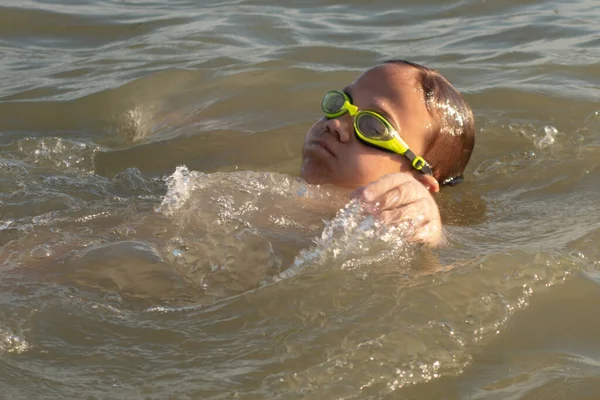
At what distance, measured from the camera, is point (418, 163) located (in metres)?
4.57

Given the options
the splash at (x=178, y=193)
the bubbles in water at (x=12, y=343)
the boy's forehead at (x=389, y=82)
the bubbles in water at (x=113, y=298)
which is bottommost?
the bubbles in water at (x=113, y=298)

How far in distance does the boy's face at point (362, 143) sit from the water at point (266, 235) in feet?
0.46

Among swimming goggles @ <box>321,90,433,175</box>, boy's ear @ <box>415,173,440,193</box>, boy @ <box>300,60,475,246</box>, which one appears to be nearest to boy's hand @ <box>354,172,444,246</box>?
boy @ <box>300,60,475,246</box>

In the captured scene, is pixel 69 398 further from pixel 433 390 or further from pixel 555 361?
pixel 555 361

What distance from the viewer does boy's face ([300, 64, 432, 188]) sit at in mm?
4426

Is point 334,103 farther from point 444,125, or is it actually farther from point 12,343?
point 12,343

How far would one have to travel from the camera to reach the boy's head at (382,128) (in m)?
4.45

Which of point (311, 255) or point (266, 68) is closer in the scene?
point (311, 255)

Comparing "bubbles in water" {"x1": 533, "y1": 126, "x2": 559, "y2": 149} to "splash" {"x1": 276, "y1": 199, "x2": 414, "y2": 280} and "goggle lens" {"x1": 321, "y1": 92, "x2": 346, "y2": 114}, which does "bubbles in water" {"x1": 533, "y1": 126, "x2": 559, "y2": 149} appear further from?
"splash" {"x1": 276, "y1": 199, "x2": 414, "y2": 280}

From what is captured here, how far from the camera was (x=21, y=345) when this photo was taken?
3096 millimetres

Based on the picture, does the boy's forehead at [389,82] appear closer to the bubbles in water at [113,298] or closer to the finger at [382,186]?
the finger at [382,186]

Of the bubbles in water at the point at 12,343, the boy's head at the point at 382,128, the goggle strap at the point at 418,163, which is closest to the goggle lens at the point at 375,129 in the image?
the boy's head at the point at 382,128

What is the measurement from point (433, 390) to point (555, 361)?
1.55 ft

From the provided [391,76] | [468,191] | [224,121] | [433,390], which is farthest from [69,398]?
[224,121]
